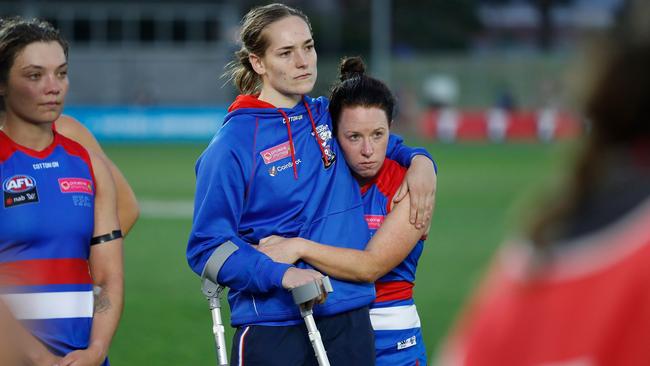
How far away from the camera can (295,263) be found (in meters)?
3.77

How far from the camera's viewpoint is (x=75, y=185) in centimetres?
366

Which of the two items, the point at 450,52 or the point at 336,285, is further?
the point at 450,52

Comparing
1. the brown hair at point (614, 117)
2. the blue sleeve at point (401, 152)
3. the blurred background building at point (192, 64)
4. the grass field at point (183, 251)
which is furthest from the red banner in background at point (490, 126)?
the brown hair at point (614, 117)

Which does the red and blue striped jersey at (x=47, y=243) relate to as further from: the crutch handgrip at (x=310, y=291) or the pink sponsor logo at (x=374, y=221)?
the pink sponsor logo at (x=374, y=221)

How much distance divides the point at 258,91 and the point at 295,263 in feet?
2.38

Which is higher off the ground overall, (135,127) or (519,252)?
(519,252)

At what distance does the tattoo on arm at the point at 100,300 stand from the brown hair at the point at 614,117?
265cm

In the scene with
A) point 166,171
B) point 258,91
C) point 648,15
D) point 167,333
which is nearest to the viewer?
point 648,15

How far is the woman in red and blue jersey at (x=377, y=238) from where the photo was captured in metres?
3.74

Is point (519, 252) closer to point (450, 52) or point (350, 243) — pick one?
point (350, 243)

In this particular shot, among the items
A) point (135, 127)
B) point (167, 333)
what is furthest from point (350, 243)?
point (135, 127)

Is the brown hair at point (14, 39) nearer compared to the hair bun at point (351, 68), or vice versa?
the brown hair at point (14, 39)

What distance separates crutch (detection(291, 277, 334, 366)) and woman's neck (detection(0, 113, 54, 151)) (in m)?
1.00

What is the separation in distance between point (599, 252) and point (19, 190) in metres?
2.67
